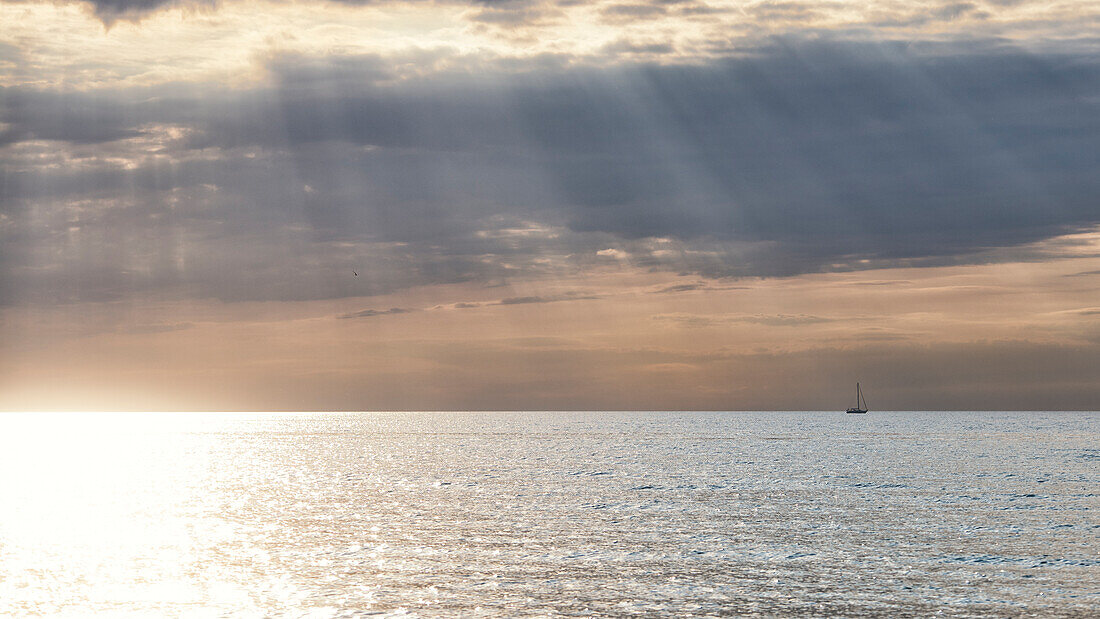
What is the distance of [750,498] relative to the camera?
80.2 meters

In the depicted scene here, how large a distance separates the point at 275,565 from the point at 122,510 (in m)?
36.4

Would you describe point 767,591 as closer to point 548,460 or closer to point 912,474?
point 912,474

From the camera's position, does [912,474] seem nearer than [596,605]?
No

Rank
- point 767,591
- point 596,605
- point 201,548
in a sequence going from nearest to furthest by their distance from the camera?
1. point 596,605
2. point 767,591
3. point 201,548

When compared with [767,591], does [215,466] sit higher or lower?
higher

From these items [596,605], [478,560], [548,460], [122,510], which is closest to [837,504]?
[478,560]

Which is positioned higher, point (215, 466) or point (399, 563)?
point (215, 466)

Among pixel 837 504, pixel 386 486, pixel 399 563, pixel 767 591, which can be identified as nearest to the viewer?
pixel 767 591

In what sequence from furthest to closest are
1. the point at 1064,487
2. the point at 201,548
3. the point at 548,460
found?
the point at 548,460
the point at 1064,487
the point at 201,548

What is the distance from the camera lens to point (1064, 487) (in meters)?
89.6

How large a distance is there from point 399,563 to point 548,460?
91839 mm

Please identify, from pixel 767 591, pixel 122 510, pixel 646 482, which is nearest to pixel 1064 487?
pixel 646 482

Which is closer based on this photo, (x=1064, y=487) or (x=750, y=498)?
(x=750, y=498)

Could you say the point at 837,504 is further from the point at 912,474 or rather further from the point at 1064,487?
the point at 912,474
